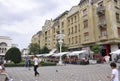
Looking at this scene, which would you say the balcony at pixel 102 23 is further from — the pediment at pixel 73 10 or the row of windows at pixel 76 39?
the pediment at pixel 73 10

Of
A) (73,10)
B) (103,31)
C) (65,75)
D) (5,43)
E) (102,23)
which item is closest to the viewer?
(65,75)

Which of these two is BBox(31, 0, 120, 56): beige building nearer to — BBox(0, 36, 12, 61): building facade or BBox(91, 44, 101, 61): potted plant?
BBox(91, 44, 101, 61): potted plant

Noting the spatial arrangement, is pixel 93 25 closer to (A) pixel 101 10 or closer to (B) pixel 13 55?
(A) pixel 101 10

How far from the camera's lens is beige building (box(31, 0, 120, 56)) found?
4519 cm

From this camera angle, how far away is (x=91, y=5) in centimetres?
5159

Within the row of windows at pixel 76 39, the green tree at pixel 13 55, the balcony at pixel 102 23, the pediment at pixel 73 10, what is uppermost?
the pediment at pixel 73 10

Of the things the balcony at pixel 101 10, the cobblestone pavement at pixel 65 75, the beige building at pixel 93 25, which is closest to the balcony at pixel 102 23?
the beige building at pixel 93 25

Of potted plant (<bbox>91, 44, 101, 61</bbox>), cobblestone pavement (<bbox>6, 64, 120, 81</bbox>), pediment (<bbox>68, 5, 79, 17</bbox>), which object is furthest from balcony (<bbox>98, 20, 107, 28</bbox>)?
cobblestone pavement (<bbox>6, 64, 120, 81</bbox>)

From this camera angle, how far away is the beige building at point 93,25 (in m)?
45.2

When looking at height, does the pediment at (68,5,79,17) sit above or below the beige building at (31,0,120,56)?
above

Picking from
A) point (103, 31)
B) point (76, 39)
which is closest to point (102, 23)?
point (103, 31)

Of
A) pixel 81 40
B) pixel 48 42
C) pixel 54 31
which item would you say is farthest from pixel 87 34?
pixel 48 42

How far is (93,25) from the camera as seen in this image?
50.3 meters

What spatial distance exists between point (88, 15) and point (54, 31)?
28080 millimetres
